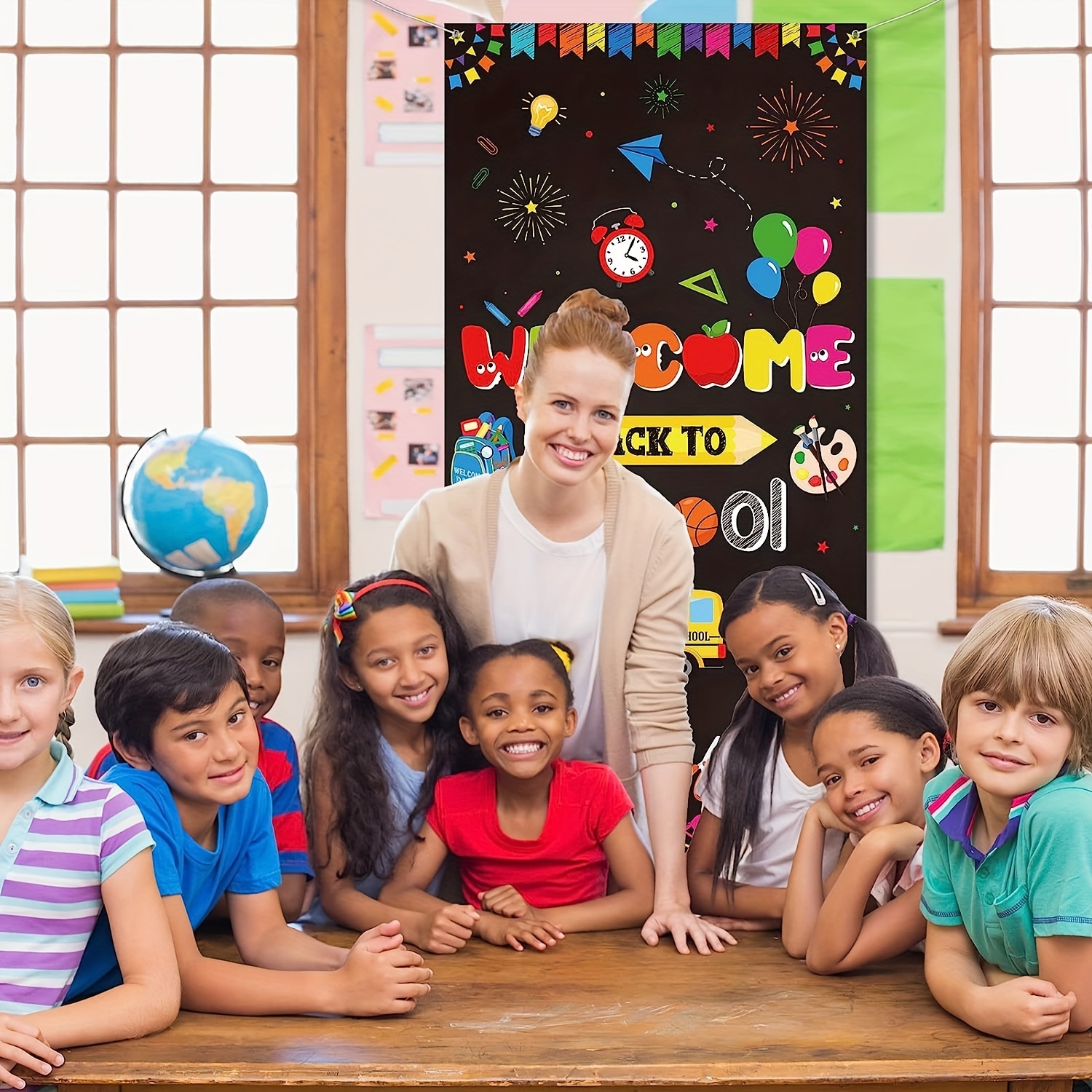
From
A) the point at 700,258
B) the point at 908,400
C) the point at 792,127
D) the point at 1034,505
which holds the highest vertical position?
the point at 792,127

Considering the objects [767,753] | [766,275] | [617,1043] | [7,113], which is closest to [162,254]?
[7,113]

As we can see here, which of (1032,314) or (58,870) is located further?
(1032,314)

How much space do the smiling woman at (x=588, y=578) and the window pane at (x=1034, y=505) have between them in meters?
2.16

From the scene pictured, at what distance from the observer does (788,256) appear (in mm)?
3539

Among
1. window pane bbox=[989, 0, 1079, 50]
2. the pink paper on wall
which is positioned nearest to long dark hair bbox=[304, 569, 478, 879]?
the pink paper on wall

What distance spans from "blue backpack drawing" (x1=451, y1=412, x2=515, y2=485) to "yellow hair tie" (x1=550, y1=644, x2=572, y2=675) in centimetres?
168

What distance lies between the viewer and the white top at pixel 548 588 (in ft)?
6.33

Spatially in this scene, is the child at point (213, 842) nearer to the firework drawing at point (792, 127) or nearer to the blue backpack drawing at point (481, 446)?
the blue backpack drawing at point (481, 446)

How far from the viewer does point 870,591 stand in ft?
11.7

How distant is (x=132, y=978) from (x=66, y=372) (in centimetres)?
289

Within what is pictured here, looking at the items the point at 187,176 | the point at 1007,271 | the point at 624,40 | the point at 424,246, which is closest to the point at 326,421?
the point at 424,246

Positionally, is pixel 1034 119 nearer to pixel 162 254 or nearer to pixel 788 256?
pixel 788 256

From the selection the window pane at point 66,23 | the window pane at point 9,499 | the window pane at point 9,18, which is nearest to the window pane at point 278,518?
the window pane at point 9,499

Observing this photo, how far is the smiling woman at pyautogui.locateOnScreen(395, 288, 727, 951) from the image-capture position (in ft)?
6.17
